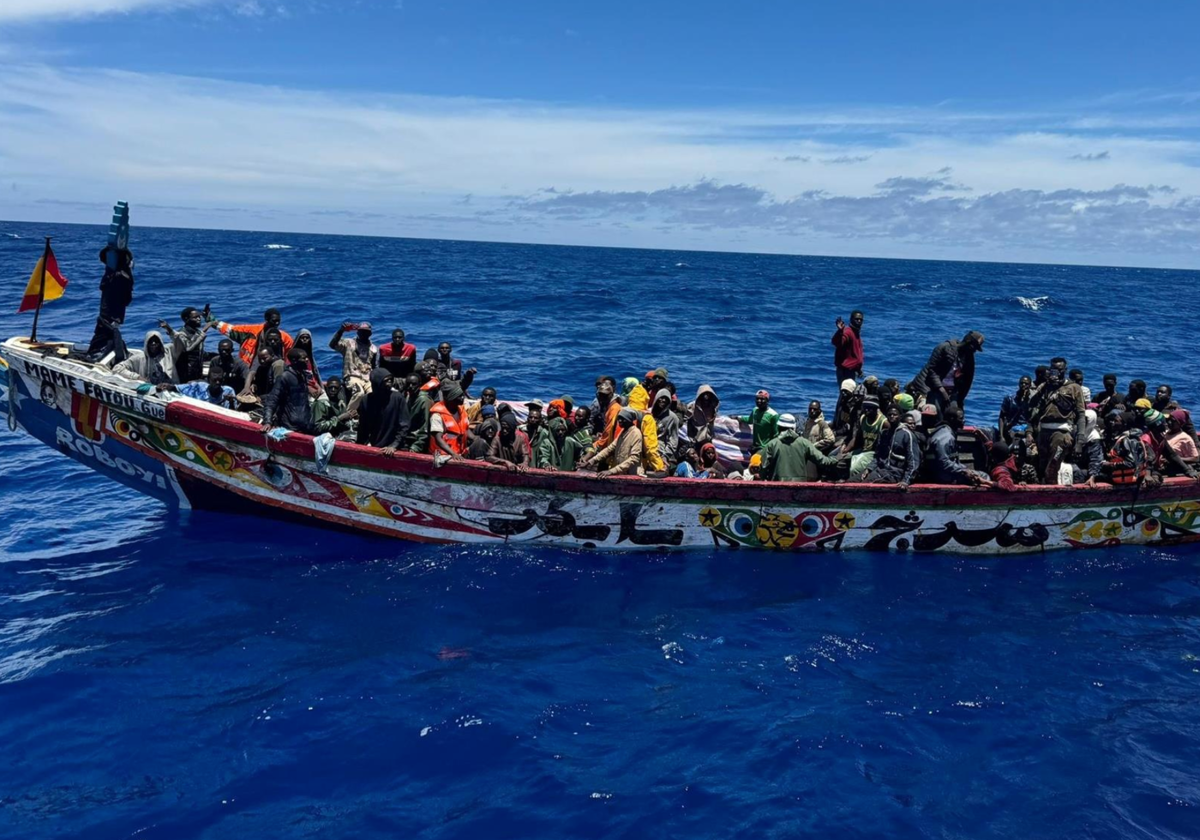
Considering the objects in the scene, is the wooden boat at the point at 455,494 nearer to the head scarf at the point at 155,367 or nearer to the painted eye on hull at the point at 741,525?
the painted eye on hull at the point at 741,525

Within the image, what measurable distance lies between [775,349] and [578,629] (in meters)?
27.7

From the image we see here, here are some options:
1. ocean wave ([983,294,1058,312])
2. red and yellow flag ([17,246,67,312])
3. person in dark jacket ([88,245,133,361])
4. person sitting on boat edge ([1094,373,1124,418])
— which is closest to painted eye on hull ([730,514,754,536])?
person sitting on boat edge ([1094,373,1124,418])

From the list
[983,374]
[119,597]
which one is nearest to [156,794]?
[119,597]

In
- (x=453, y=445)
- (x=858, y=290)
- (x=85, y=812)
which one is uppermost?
(x=858, y=290)

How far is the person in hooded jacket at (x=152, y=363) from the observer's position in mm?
11195

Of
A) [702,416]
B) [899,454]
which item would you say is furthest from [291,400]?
[899,454]

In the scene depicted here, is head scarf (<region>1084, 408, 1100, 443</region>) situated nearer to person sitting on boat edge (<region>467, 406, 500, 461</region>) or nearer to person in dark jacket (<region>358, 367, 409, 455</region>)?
person sitting on boat edge (<region>467, 406, 500, 461</region>)

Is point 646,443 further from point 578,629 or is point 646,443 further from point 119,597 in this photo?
point 119,597

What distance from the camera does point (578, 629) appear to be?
30.6ft

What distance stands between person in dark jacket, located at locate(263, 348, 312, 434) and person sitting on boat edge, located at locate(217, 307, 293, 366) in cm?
80

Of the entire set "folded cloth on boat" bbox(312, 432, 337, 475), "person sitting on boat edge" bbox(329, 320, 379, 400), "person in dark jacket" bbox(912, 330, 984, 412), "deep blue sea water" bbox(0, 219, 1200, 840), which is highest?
"person in dark jacket" bbox(912, 330, 984, 412)

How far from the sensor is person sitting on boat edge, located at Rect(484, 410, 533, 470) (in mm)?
10570

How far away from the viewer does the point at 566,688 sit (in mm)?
8195

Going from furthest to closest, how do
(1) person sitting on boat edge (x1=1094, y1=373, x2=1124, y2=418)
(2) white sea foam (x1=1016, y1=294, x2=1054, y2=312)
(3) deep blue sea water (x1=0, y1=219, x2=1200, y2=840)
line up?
(2) white sea foam (x1=1016, y1=294, x2=1054, y2=312) < (1) person sitting on boat edge (x1=1094, y1=373, x2=1124, y2=418) < (3) deep blue sea water (x1=0, y1=219, x2=1200, y2=840)
